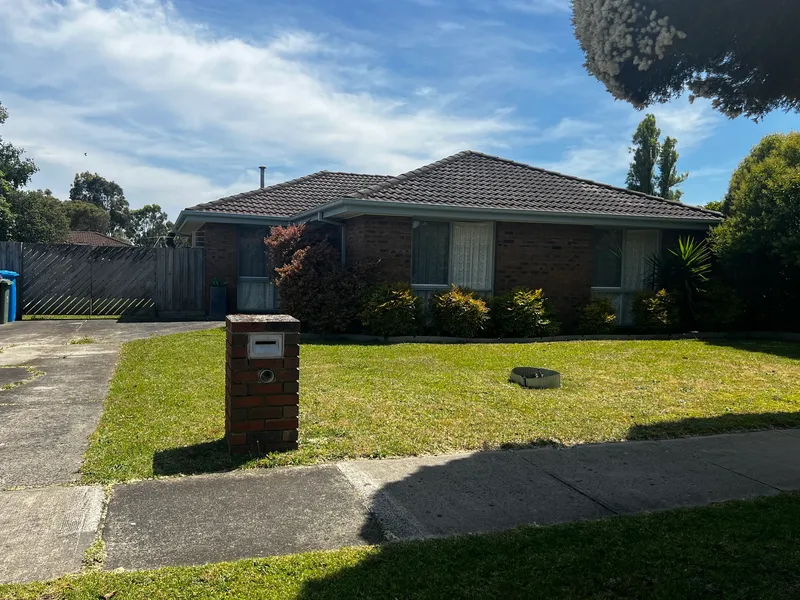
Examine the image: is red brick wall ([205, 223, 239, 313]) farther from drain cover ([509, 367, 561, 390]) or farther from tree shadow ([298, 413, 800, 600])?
tree shadow ([298, 413, 800, 600])

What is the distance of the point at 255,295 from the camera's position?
58.7ft

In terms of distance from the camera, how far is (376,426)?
19.6ft

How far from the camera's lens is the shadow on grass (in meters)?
4.70

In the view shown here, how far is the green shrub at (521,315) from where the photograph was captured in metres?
12.9

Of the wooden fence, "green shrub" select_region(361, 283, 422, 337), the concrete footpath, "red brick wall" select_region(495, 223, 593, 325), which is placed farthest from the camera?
the wooden fence

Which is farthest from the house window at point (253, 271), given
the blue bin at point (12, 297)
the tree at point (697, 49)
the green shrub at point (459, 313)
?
the tree at point (697, 49)

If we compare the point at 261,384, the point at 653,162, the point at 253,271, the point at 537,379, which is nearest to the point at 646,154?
the point at 653,162

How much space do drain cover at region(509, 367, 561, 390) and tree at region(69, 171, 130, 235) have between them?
7702cm

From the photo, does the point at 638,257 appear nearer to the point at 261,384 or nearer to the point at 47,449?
the point at 261,384

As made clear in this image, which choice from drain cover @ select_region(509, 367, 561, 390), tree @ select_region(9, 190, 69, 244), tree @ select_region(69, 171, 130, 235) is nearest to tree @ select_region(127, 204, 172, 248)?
tree @ select_region(69, 171, 130, 235)

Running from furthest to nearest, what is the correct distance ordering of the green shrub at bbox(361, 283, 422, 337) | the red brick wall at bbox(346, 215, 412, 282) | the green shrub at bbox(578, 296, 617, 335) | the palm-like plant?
the palm-like plant → the green shrub at bbox(578, 296, 617, 335) → the red brick wall at bbox(346, 215, 412, 282) → the green shrub at bbox(361, 283, 422, 337)

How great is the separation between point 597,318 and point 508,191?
11.4 feet

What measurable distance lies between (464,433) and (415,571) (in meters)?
2.68

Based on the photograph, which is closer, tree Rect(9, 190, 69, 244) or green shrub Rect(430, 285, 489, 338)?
green shrub Rect(430, 285, 489, 338)
